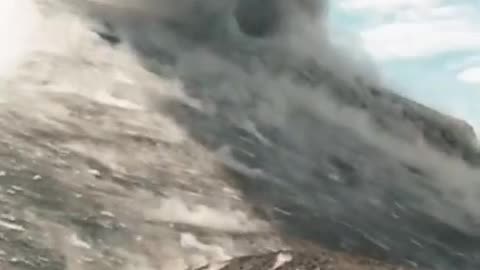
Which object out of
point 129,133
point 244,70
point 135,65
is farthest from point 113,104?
point 244,70

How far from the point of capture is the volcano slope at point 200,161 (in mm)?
68312

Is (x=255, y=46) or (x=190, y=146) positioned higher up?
(x=255, y=46)

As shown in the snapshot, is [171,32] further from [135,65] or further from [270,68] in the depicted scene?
[135,65]

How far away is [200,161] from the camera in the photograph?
89.7 m

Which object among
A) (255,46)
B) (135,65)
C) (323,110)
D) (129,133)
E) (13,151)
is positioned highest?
(255,46)

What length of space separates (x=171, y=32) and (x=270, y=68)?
48.8ft

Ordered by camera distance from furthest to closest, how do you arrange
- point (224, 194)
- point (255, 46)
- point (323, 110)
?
1. point (255, 46)
2. point (323, 110)
3. point (224, 194)

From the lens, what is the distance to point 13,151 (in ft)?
265

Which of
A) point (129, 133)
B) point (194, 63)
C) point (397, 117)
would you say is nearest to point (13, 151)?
point (129, 133)

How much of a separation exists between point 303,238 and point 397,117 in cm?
9324

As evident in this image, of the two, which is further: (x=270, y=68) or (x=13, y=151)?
(x=270, y=68)

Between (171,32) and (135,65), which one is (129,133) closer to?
(135,65)

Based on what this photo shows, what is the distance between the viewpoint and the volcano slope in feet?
224

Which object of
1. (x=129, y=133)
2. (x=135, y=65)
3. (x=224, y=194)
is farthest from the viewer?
(x=135, y=65)
